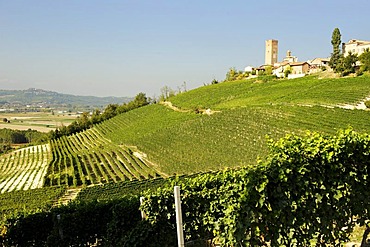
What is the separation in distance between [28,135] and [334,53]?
4589 inches

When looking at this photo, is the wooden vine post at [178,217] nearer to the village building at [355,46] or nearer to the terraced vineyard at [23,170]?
the terraced vineyard at [23,170]

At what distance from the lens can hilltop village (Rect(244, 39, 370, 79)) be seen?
86.4 m

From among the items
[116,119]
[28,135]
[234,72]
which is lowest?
[28,135]

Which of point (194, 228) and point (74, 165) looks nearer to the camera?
point (194, 228)

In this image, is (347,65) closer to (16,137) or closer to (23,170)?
(23,170)

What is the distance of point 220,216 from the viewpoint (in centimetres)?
722

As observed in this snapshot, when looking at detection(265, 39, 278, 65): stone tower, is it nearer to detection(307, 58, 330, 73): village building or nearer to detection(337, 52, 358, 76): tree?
detection(307, 58, 330, 73): village building

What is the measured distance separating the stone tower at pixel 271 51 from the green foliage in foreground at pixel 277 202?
422ft

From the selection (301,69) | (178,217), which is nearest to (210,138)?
(178,217)

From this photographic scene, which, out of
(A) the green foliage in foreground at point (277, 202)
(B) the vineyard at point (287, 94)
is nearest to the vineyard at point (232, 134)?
(B) the vineyard at point (287, 94)

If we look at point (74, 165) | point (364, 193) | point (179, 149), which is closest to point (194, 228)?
point (364, 193)

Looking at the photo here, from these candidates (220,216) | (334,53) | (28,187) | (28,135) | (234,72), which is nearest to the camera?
(220,216)

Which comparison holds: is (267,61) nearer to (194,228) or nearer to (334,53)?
(334,53)

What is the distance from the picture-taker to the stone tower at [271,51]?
128 m
